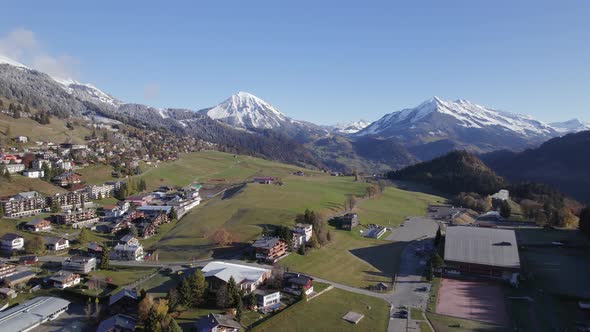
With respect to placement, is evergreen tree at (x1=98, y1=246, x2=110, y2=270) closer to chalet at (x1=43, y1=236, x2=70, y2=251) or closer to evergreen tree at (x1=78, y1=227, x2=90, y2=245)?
chalet at (x1=43, y1=236, x2=70, y2=251)

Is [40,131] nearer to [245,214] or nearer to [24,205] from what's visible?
[24,205]

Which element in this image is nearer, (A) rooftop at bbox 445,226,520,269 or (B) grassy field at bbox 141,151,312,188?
(A) rooftop at bbox 445,226,520,269

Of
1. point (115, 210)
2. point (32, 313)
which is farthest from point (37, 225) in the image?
point (32, 313)

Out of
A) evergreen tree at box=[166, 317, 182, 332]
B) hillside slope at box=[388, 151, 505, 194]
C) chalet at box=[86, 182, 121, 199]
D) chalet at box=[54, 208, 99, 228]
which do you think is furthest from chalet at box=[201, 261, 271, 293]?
hillside slope at box=[388, 151, 505, 194]

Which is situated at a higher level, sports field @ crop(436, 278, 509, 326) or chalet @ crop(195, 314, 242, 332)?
chalet @ crop(195, 314, 242, 332)

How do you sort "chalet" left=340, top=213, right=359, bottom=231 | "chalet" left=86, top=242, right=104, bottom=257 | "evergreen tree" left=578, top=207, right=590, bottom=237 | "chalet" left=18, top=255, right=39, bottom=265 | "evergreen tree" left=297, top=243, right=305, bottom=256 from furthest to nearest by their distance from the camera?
"chalet" left=340, top=213, right=359, bottom=231 < "evergreen tree" left=578, top=207, right=590, bottom=237 < "chalet" left=86, top=242, right=104, bottom=257 < "evergreen tree" left=297, top=243, right=305, bottom=256 < "chalet" left=18, top=255, right=39, bottom=265

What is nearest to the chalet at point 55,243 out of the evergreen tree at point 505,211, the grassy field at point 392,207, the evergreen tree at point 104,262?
the evergreen tree at point 104,262

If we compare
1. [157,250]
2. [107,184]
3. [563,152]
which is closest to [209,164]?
[107,184]
